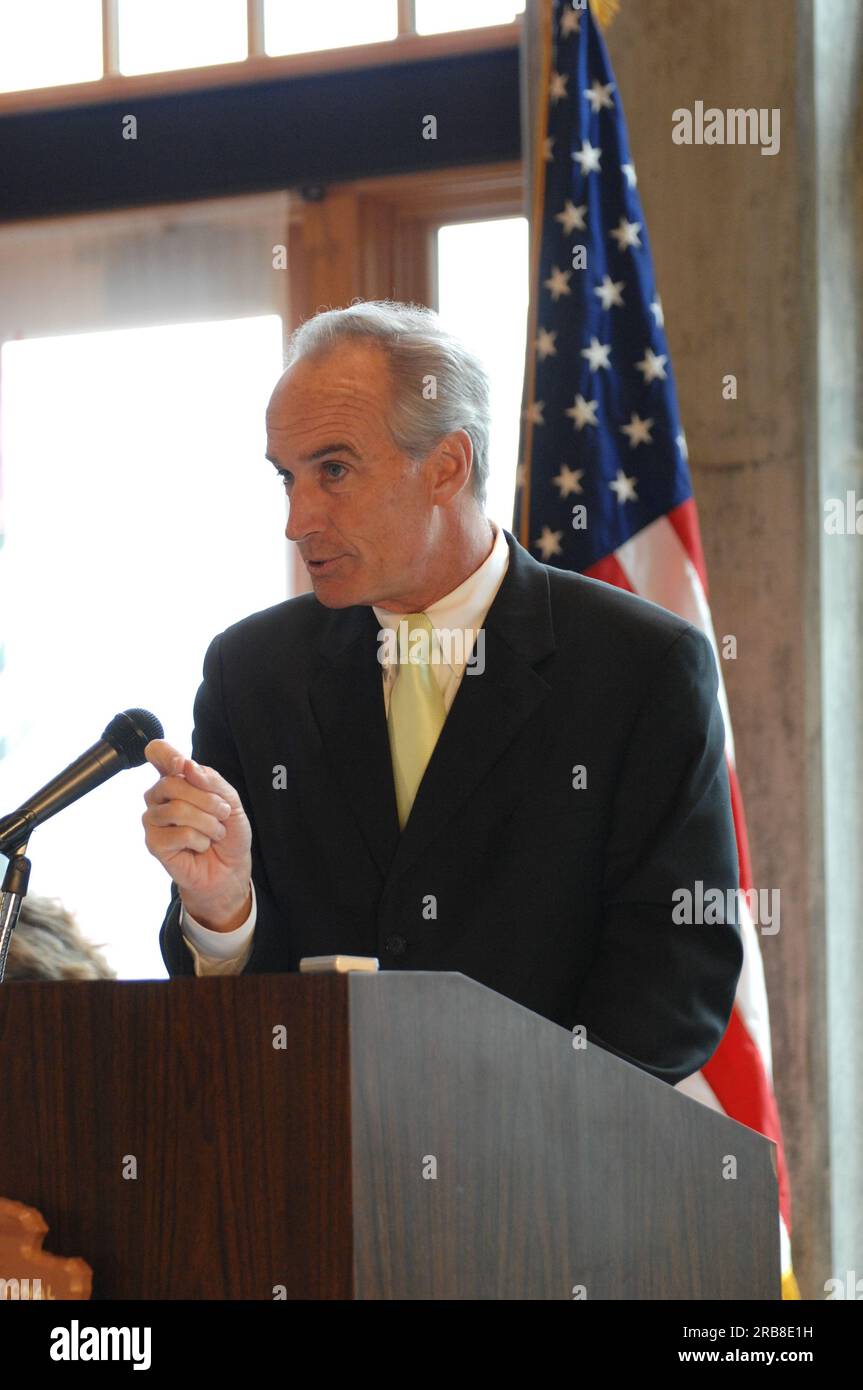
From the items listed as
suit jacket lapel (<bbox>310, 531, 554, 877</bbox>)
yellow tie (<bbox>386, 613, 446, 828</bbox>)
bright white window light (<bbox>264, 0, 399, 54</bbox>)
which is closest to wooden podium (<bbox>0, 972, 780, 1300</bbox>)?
suit jacket lapel (<bbox>310, 531, 554, 877</bbox>)

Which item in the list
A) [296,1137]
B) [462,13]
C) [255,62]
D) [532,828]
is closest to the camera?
[296,1137]

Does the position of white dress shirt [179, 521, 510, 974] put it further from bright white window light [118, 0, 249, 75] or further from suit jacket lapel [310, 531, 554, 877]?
bright white window light [118, 0, 249, 75]

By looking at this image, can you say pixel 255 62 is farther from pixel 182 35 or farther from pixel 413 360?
pixel 413 360

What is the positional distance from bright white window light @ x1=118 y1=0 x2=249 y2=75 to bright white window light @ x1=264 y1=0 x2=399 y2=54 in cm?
8

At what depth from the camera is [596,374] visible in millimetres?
3723

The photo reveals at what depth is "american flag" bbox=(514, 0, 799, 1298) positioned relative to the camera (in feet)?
12.0

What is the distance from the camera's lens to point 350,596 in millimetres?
2262

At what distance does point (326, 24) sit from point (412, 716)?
2765 millimetres

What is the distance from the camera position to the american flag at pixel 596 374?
12.0 ft

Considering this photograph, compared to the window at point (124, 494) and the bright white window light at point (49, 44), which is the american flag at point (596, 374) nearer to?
the window at point (124, 494)

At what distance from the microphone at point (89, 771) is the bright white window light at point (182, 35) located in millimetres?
3369

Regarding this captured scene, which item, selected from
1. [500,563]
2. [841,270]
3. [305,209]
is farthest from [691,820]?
[305,209]

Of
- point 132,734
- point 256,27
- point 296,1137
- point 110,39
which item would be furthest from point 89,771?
point 110,39

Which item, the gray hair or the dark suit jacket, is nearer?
the dark suit jacket
